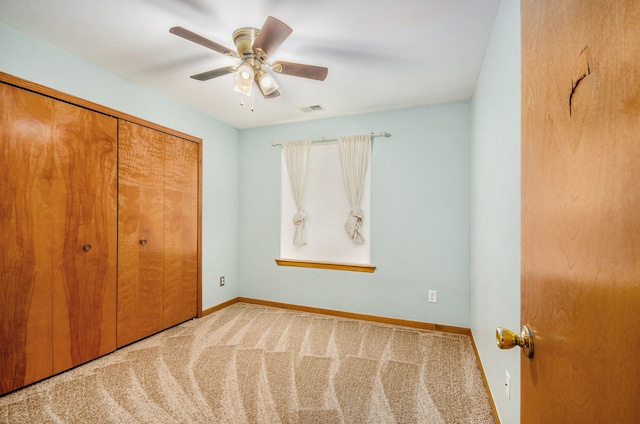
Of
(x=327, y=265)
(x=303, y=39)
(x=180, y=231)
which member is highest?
(x=303, y=39)

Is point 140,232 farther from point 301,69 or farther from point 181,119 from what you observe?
point 301,69

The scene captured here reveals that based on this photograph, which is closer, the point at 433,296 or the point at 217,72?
the point at 217,72

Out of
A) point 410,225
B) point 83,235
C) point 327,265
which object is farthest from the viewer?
point 327,265

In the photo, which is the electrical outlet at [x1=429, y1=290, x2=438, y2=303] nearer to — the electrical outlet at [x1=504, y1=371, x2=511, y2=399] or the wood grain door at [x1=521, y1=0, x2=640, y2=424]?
the electrical outlet at [x1=504, y1=371, x2=511, y2=399]

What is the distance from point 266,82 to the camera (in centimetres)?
203

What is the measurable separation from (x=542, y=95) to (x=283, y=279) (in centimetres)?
349

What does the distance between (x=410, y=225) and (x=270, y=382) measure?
2.06 metres

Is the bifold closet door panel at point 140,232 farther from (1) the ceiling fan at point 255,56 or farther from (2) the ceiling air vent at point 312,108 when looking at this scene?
(2) the ceiling air vent at point 312,108

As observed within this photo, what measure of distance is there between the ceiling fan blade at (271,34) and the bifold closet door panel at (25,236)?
5.51 ft

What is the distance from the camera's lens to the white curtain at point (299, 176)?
12.0ft

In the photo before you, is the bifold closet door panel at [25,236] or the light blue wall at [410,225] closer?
the bifold closet door panel at [25,236]

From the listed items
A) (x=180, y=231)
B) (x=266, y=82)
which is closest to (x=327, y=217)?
(x=180, y=231)

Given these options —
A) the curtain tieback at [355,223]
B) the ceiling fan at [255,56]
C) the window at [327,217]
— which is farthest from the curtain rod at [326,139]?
the ceiling fan at [255,56]

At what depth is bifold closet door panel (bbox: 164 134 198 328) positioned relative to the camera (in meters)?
3.04
